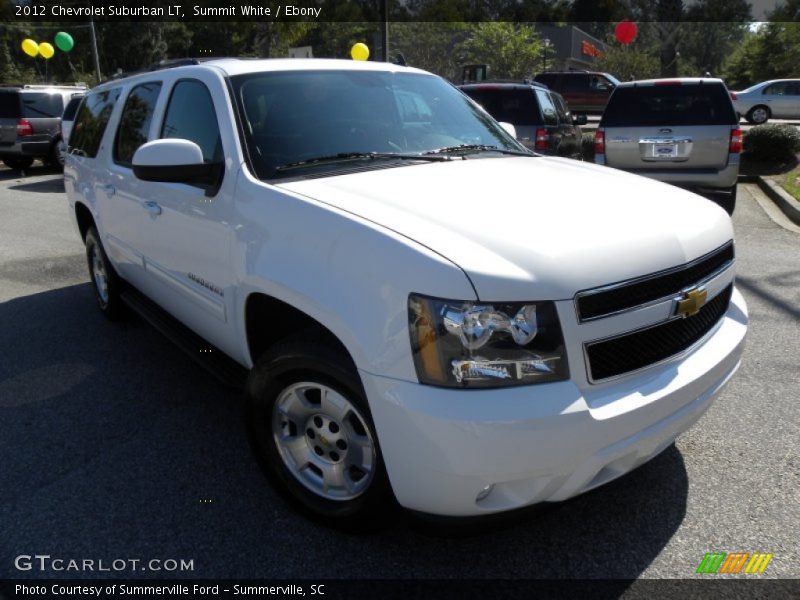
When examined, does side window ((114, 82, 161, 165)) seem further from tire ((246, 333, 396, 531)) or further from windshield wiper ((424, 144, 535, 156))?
tire ((246, 333, 396, 531))

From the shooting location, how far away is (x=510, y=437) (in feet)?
6.55

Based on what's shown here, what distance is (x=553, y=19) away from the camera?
2874 inches

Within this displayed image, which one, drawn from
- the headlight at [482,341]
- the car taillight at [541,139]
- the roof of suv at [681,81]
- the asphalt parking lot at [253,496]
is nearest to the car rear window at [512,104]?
the car taillight at [541,139]

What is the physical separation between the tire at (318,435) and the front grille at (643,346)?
2.63 feet

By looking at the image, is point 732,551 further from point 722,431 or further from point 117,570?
point 117,570

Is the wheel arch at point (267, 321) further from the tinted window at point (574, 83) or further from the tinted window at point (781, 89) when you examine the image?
the tinted window at point (781, 89)

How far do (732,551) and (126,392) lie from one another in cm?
335

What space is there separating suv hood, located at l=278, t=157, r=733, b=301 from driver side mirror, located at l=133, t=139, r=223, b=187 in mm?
484

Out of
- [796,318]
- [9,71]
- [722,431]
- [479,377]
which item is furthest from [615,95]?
[9,71]

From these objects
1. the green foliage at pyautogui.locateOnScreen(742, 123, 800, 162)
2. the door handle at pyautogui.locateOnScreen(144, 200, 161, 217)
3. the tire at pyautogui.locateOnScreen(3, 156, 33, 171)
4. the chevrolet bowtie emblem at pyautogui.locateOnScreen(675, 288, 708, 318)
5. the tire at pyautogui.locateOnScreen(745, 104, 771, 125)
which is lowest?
the tire at pyautogui.locateOnScreen(3, 156, 33, 171)

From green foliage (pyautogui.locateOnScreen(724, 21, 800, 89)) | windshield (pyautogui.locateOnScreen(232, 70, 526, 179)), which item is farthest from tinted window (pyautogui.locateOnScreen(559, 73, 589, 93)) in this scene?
windshield (pyautogui.locateOnScreen(232, 70, 526, 179))

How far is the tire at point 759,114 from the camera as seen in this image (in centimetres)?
2473

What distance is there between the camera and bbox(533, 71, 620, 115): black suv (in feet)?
87.5

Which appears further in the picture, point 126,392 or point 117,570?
point 126,392
